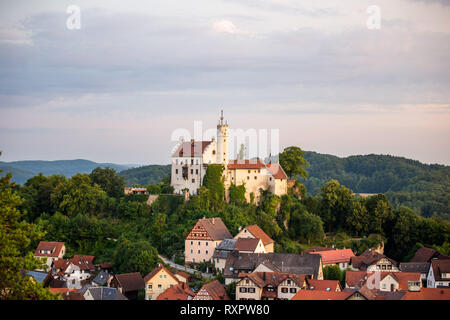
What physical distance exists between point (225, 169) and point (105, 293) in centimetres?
2098

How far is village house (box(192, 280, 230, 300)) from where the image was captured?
41.3m

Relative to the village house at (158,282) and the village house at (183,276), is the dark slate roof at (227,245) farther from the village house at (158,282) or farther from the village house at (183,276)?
the village house at (158,282)

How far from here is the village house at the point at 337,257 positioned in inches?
2058

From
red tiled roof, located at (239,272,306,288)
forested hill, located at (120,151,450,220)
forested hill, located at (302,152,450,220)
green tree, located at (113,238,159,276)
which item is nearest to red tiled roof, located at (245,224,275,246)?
red tiled roof, located at (239,272,306,288)

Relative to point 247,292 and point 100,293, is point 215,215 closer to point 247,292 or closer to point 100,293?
point 247,292

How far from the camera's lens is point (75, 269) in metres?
53.1

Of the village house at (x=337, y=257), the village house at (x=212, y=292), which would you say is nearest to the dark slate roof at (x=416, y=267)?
the village house at (x=337, y=257)

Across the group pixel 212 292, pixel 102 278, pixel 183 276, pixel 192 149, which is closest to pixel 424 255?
pixel 212 292

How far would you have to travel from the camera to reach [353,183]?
155 metres

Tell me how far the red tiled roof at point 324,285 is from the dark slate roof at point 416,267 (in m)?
11.9

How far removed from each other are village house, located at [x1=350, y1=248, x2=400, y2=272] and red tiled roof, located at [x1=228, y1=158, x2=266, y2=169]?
13.8 metres

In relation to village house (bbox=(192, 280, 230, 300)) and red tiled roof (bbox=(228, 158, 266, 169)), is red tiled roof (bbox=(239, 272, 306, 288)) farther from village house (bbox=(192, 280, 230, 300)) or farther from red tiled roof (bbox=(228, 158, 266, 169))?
red tiled roof (bbox=(228, 158, 266, 169))
